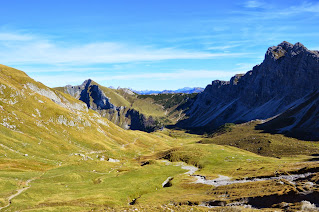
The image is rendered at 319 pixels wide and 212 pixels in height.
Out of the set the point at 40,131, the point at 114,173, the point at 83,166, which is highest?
the point at 40,131

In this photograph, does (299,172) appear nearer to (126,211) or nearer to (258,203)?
(258,203)

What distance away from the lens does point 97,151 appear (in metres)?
148

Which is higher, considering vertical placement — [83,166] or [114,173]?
[83,166]

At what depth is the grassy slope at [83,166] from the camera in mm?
60094

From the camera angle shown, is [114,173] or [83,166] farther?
[83,166]

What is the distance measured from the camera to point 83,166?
337ft

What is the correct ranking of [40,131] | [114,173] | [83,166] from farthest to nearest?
[40,131], [83,166], [114,173]

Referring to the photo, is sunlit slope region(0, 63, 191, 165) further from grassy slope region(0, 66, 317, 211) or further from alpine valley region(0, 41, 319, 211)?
alpine valley region(0, 41, 319, 211)

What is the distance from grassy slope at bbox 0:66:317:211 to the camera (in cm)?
6009

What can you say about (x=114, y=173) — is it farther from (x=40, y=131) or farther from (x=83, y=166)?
(x=40, y=131)

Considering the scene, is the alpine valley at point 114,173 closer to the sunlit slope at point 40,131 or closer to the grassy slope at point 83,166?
the grassy slope at point 83,166

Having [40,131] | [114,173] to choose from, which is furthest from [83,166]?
[40,131]

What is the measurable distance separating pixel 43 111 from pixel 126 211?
5643 inches

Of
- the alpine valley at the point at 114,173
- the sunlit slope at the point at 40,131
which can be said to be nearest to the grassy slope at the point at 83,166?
the sunlit slope at the point at 40,131
